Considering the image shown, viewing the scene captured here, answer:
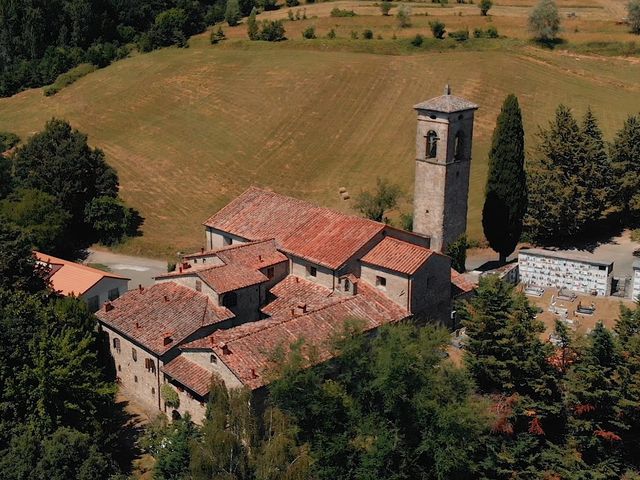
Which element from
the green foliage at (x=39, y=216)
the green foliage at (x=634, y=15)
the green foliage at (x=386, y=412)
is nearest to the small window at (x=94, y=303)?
the green foliage at (x=39, y=216)

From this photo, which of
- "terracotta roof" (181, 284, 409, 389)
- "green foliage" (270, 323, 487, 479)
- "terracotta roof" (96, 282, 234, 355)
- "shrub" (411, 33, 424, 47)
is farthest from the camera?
"shrub" (411, 33, 424, 47)

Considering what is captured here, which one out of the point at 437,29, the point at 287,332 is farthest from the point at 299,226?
the point at 437,29

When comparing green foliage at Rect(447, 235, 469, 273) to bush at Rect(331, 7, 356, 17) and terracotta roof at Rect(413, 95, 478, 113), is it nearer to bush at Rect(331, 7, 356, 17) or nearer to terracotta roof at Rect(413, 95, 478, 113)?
terracotta roof at Rect(413, 95, 478, 113)

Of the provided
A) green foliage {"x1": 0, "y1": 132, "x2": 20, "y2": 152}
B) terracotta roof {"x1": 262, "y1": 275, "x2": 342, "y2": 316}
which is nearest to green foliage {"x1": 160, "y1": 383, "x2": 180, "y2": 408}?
terracotta roof {"x1": 262, "y1": 275, "x2": 342, "y2": 316}

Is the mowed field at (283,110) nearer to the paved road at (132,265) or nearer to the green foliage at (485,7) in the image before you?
the green foliage at (485,7)

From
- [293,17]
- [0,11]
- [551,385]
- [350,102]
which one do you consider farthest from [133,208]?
[0,11]

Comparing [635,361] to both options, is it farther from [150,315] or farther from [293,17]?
[293,17]
